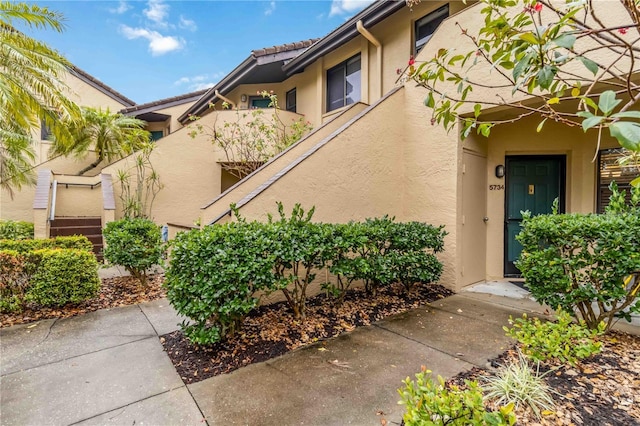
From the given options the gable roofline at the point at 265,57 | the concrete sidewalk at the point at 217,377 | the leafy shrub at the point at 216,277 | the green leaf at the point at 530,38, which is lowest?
the concrete sidewalk at the point at 217,377

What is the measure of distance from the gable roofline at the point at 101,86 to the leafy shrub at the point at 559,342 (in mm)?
17943

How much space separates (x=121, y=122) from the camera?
1148 cm

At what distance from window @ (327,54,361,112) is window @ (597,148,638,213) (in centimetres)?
555

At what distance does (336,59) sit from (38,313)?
8846mm

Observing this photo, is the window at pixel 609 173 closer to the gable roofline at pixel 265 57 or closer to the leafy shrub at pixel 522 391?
the leafy shrub at pixel 522 391

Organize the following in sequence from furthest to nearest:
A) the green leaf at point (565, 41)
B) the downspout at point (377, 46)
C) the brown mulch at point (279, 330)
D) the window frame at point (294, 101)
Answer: the window frame at point (294, 101) → the downspout at point (377, 46) → the brown mulch at point (279, 330) → the green leaf at point (565, 41)

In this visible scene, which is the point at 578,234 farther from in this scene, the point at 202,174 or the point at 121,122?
the point at 121,122

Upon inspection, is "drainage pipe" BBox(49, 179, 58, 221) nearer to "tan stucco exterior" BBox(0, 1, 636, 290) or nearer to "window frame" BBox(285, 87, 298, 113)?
"tan stucco exterior" BBox(0, 1, 636, 290)

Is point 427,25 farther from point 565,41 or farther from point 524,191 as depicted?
point 565,41

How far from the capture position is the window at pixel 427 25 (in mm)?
6805

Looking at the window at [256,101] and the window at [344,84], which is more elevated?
the window at [256,101]

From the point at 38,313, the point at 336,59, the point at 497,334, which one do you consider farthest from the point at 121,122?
the point at 497,334

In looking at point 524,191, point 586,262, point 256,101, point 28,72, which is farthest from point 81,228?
point 524,191

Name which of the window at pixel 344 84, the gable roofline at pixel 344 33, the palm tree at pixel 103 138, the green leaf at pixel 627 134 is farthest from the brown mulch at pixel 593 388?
the palm tree at pixel 103 138
